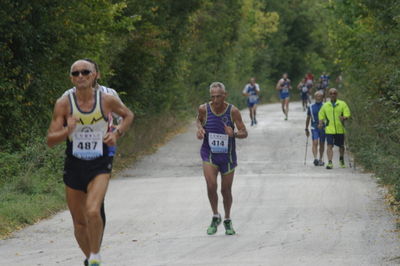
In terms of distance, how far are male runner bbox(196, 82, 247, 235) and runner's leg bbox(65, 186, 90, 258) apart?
11.5 feet

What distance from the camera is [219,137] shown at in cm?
1217

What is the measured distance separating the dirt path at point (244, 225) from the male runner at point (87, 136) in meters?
1.81

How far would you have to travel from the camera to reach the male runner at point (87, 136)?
836cm

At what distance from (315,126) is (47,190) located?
9129 mm

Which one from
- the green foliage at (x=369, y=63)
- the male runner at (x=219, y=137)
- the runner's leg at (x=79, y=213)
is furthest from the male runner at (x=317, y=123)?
the runner's leg at (x=79, y=213)

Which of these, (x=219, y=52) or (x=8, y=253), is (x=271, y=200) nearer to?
(x=8, y=253)

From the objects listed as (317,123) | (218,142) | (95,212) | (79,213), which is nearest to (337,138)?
(317,123)

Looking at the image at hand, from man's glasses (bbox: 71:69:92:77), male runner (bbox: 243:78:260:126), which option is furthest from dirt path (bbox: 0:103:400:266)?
male runner (bbox: 243:78:260:126)

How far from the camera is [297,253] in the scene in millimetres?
10500

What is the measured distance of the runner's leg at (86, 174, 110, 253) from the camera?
27.1ft

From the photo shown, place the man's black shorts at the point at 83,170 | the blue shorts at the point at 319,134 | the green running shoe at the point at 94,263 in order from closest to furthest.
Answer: the green running shoe at the point at 94,263, the man's black shorts at the point at 83,170, the blue shorts at the point at 319,134

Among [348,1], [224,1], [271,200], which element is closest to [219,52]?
[224,1]

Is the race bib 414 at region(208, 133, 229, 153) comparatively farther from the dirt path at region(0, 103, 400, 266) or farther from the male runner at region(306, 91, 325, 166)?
the male runner at region(306, 91, 325, 166)

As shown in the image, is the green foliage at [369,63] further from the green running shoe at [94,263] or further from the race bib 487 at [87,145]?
the green running shoe at [94,263]
